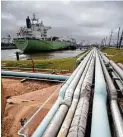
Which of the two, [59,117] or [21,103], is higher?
[59,117]

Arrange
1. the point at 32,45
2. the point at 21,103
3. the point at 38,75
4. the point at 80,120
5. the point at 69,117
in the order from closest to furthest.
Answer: the point at 80,120
the point at 69,117
the point at 21,103
the point at 38,75
the point at 32,45

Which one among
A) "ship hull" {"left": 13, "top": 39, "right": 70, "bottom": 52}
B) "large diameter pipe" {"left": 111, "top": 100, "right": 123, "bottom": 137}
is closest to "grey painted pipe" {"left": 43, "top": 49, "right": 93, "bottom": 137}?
"large diameter pipe" {"left": 111, "top": 100, "right": 123, "bottom": 137}

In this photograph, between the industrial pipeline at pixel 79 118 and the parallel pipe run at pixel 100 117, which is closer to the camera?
the parallel pipe run at pixel 100 117

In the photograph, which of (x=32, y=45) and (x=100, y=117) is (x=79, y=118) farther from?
(x=32, y=45)

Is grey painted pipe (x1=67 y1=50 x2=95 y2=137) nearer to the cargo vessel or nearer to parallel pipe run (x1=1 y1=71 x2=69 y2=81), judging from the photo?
parallel pipe run (x1=1 y1=71 x2=69 y2=81)

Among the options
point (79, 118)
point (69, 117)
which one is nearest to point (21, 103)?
point (69, 117)

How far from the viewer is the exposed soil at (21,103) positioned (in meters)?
4.85

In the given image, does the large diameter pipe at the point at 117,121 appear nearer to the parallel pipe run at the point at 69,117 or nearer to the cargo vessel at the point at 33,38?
the parallel pipe run at the point at 69,117

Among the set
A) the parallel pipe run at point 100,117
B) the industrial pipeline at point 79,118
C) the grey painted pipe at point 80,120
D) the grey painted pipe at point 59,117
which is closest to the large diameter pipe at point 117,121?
the industrial pipeline at point 79,118

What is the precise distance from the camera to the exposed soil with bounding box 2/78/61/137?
4846 mm

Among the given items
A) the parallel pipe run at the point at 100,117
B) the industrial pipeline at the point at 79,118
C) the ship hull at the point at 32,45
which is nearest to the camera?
the parallel pipe run at the point at 100,117

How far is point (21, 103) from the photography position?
6406 mm

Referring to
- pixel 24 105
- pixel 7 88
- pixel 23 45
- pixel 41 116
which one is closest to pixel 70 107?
pixel 41 116

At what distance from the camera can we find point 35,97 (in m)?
7.07
